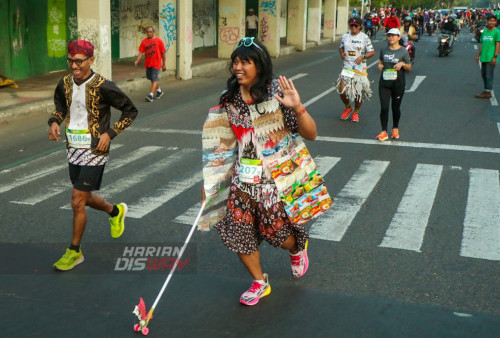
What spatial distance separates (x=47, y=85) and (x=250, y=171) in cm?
1349

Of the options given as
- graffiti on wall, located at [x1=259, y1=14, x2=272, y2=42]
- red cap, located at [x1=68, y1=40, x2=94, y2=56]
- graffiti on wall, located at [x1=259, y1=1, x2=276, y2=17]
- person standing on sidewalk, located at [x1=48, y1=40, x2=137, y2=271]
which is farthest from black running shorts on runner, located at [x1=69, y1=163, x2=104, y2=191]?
graffiti on wall, located at [x1=259, y1=1, x2=276, y2=17]

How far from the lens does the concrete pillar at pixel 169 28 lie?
20625mm

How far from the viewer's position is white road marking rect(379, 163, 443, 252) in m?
6.27

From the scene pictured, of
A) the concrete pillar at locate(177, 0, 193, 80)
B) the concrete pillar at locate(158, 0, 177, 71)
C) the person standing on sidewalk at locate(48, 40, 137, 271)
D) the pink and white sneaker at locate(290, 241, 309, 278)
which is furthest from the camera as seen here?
the concrete pillar at locate(177, 0, 193, 80)

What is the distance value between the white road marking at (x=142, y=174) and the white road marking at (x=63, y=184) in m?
0.41

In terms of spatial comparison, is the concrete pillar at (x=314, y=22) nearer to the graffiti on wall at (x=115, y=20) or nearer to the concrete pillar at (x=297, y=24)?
the concrete pillar at (x=297, y=24)

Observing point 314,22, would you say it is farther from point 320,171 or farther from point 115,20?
point 320,171

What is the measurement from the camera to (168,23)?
2084cm

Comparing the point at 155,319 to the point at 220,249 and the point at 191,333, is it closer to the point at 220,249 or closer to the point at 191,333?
the point at 191,333

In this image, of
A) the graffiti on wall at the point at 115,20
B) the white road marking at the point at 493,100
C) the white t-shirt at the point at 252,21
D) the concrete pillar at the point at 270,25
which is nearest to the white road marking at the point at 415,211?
the white road marking at the point at 493,100

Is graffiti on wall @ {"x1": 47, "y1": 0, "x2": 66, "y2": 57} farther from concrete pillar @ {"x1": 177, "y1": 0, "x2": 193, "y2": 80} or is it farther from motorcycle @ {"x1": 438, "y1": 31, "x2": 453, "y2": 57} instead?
motorcycle @ {"x1": 438, "y1": 31, "x2": 453, "y2": 57}

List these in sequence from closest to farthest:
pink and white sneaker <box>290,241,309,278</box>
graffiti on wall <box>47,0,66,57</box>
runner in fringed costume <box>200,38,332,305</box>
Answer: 1. runner in fringed costume <box>200,38,332,305</box>
2. pink and white sneaker <box>290,241,309,278</box>
3. graffiti on wall <box>47,0,66,57</box>

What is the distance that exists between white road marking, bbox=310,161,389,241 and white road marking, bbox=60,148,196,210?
2.46 metres

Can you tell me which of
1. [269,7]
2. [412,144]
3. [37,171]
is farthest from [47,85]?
[269,7]
